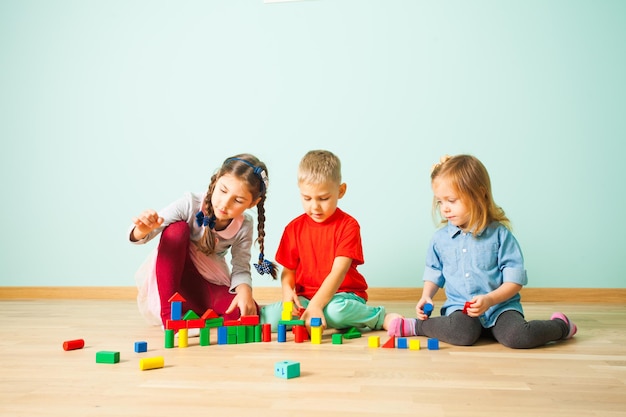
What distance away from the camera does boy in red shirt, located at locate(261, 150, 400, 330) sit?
1.83 meters

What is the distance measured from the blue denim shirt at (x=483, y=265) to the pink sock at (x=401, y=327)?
0.40 feet

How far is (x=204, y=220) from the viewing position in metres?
1.89

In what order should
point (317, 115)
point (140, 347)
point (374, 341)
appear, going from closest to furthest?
point (140, 347) → point (374, 341) → point (317, 115)

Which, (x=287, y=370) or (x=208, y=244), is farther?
(x=208, y=244)

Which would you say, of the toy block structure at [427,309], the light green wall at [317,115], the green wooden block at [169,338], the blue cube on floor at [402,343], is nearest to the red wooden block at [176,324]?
the green wooden block at [169,338]

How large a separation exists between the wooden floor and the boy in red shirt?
157 millimetres

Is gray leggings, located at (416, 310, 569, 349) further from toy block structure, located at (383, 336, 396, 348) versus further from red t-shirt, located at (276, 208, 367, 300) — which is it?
red t-shirt, located at (276, 208, 367, 300)

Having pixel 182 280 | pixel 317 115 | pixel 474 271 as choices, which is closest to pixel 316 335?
pixel 474 271

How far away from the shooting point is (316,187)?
6.13 ft

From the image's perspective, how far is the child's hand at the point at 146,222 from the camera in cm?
171

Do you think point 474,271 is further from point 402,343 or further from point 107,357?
point 107,357

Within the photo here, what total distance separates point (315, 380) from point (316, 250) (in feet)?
2.75

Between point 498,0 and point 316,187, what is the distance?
1575 millimetres

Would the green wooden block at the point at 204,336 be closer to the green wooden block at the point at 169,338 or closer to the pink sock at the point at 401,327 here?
the green wooden block at the point at 169,338
